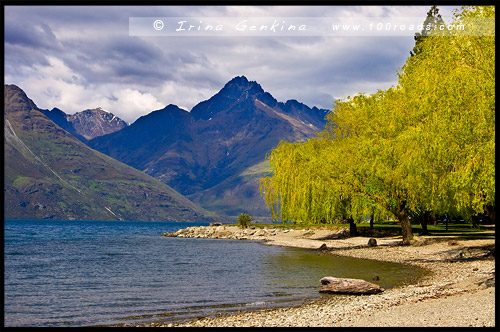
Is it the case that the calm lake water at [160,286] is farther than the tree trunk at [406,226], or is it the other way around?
the tree trunk at [406,226]

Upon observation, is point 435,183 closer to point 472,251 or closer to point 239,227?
point 472,251

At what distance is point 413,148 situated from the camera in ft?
94.2

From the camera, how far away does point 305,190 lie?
48781mm

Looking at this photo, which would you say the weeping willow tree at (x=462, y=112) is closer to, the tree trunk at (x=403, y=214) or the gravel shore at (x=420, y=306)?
the gravel shore at (x=420, y=306)

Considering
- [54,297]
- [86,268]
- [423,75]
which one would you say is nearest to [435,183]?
[423,75]

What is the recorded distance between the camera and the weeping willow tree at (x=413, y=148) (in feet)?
69.1

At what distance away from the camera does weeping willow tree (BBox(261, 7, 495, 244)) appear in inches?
829

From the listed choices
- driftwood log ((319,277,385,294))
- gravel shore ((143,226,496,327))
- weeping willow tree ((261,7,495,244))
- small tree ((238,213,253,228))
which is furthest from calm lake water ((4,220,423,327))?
small tree ((238,213,253,228))

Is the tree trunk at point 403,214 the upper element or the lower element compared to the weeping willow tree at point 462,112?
lower

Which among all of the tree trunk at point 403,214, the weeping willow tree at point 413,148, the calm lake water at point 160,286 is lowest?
the calm lake water at point 160,286

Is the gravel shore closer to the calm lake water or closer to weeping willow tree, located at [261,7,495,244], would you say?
the calm lake water

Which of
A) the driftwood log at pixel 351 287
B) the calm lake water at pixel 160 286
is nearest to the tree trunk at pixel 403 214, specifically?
the calm lake water at pixel 160 286

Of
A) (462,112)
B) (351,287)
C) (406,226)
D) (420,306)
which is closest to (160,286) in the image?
(351,287)

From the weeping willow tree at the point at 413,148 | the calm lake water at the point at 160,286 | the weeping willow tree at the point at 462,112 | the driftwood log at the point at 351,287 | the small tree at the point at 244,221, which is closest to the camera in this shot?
the calm lake water at the point at 160,286
